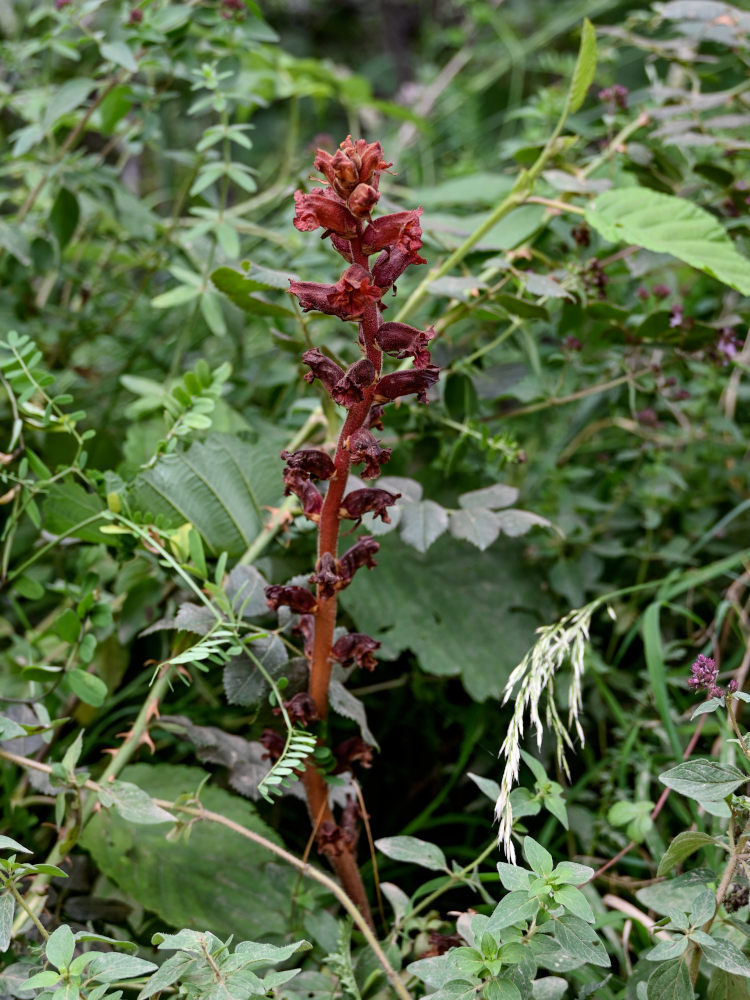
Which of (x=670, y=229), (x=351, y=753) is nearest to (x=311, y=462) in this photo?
(x=351, y=753)

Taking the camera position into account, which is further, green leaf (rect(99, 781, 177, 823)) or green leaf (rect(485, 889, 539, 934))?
green leaf (rect(99, 781, 177, 823))

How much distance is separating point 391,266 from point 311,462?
0.65ft

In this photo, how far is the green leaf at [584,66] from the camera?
1.20 m

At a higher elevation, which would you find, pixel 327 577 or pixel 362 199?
pixel 362 199

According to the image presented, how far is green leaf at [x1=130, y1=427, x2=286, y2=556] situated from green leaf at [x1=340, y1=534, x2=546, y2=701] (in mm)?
170

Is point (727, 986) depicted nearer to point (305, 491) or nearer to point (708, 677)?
point (708, 677)

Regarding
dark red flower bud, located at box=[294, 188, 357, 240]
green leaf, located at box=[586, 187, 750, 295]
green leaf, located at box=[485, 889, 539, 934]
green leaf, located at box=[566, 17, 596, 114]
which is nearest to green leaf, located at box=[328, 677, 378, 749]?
green leaf, located at box=[485, 889, 539, 934]

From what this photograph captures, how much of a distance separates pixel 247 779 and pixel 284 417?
28.9 inches

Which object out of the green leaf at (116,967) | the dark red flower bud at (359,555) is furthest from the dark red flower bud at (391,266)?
the green leaf at (116,967)

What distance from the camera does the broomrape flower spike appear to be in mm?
782

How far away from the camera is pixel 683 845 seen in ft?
2.64

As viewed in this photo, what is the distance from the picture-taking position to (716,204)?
155cm

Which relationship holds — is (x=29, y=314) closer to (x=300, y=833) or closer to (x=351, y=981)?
(x=300, y=833)

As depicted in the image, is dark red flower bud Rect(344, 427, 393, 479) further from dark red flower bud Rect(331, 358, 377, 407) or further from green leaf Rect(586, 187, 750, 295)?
green leaf Rect(586, 187, 750, 295)
